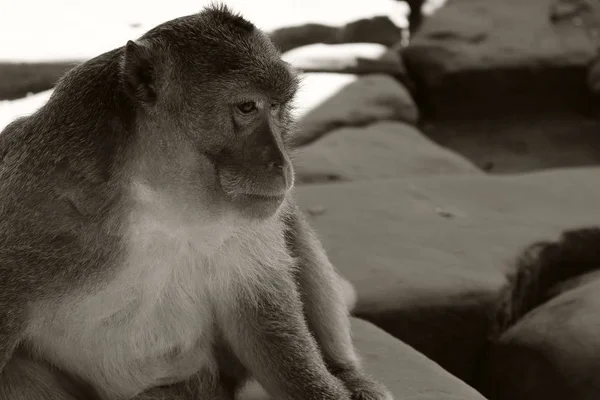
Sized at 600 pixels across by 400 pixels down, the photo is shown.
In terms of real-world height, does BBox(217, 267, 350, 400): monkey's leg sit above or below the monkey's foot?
above

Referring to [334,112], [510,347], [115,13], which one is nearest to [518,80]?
[334,112]

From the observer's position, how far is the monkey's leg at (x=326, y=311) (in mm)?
3473

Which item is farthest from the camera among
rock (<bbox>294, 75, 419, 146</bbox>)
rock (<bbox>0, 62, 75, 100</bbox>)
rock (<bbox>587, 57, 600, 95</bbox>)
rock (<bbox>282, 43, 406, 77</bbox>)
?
rock (<bbox>587, 57, 600, 95</bbox>)

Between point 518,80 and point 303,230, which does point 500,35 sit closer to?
point 518,80

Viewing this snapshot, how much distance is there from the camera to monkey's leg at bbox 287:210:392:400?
347 centimetres

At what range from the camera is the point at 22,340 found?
2.81 m

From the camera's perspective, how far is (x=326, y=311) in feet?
11.5

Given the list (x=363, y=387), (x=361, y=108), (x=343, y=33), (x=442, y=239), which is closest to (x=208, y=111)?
(x=363, y=387)

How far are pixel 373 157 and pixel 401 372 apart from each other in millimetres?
2822

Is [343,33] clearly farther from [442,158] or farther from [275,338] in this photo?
[275,338]

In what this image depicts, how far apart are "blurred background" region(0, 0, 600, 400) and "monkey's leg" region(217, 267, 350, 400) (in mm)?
552

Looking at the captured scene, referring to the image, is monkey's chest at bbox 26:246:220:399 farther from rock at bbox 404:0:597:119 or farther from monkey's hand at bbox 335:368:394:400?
rock at bbox 404:0:597:119

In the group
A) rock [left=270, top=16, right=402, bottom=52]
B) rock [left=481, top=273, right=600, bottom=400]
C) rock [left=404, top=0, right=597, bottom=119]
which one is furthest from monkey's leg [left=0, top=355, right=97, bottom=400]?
rock [left=404, top=0, right=597, bottom=119]

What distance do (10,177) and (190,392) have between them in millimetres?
822
